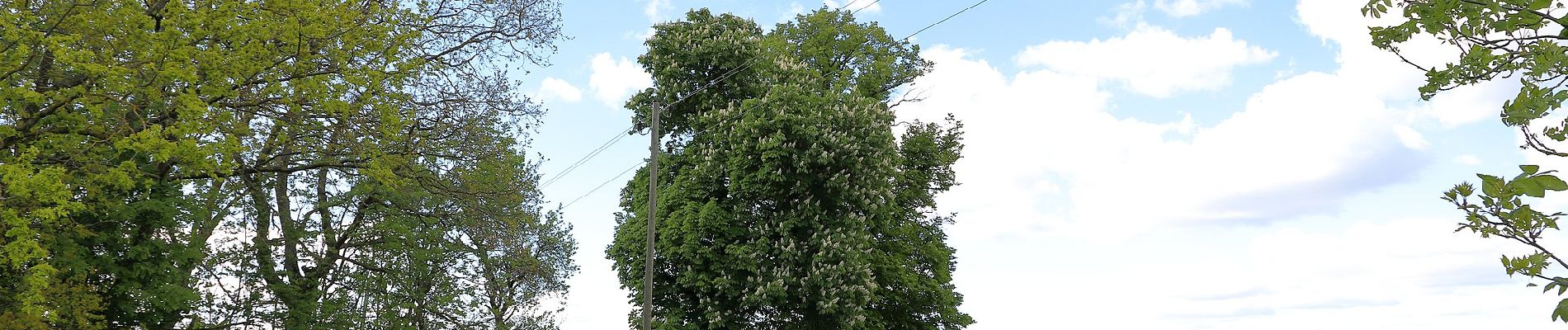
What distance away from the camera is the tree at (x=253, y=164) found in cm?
1644

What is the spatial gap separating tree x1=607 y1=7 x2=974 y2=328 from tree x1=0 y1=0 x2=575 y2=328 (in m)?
3.81

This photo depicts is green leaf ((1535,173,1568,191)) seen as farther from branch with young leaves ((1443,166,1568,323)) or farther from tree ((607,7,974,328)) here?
tree ((607,7,974,328))

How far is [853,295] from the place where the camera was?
25250 millimetres

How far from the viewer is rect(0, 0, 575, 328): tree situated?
647 inches

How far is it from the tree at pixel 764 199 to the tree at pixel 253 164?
12.5 feet

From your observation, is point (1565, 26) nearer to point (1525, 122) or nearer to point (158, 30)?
point (1525, 122)

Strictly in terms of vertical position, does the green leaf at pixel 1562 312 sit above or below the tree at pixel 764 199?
below

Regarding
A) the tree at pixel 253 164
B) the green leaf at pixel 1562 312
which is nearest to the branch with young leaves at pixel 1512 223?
the green leaf at pixel 1562 312

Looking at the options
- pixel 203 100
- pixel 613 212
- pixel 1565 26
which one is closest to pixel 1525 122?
pixel 1565 26

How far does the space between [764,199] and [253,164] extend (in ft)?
37.7

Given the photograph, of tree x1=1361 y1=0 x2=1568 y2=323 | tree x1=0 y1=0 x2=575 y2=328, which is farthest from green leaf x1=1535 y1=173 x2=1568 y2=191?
tree x1=0 y1=0 x2=575 y2=328

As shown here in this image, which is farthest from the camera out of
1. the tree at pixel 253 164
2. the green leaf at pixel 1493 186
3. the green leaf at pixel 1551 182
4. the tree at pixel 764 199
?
the tree at pixel 764 199

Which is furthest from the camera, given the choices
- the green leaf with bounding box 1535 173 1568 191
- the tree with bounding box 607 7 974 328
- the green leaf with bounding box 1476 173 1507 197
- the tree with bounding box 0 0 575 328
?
the tree with bounding box 607 7 974 328

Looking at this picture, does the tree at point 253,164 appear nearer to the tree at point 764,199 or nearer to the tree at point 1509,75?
the tree at point 764,199
